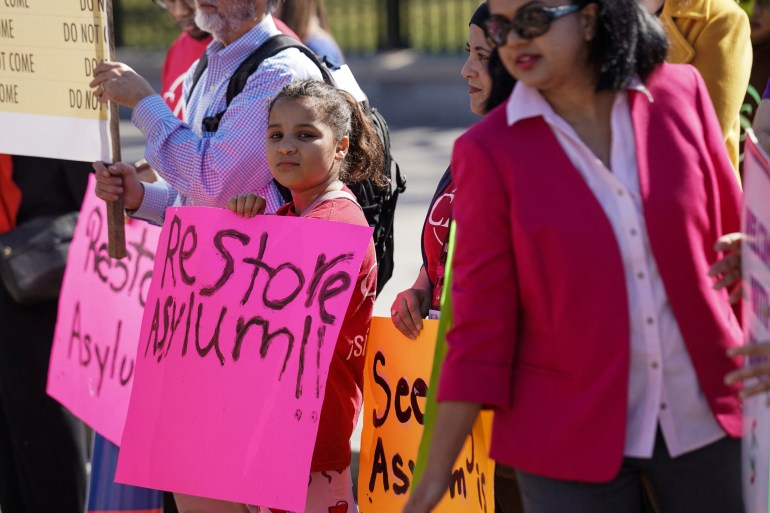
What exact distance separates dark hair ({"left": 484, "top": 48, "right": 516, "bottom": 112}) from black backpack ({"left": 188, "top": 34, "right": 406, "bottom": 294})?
4.14 ft

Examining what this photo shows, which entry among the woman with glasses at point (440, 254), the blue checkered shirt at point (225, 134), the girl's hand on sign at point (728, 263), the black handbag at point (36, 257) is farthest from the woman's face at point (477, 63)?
the black handbag at point (36, 257)

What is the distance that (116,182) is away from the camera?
4.21m

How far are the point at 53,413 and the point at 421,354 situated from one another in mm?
1811

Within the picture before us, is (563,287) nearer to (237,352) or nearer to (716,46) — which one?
(237,352)

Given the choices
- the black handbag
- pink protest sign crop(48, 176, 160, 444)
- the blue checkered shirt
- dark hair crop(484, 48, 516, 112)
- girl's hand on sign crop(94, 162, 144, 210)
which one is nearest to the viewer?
dark hair crop(484, 48, 516, 112)

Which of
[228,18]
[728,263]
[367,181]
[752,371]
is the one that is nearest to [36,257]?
[228,18]

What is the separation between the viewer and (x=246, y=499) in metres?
3.71

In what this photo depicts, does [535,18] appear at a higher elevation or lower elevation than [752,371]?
higher

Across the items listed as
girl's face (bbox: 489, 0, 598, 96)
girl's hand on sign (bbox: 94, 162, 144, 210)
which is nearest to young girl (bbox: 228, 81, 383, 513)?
girl's hand on sign (bbox: 94, 162, 144, 210)

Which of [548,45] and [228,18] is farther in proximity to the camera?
[228,18]

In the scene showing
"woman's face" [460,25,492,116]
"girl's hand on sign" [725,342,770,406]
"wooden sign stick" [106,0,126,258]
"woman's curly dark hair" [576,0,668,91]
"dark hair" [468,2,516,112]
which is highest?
"woman's curly dark hair" [576,0,668,91]

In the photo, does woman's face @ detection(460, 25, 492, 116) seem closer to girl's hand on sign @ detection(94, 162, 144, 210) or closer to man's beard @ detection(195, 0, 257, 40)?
man's beard @ detection(195, 0, 257, 40)

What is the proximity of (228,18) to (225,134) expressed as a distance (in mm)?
399

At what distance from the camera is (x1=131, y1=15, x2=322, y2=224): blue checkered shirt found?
12.9 feet
